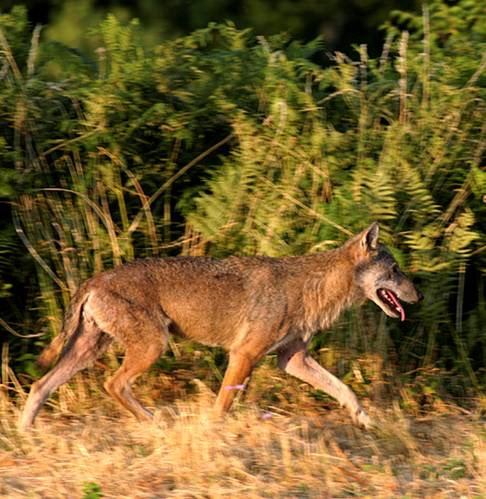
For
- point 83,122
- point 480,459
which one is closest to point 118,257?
point 83,122

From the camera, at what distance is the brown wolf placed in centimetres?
897

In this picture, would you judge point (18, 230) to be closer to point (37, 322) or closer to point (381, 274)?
point (37, 322)

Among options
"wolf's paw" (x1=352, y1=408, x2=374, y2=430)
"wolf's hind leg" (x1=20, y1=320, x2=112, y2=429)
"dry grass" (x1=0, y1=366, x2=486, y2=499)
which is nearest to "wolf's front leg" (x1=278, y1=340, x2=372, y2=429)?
"wolf's paw" (x1=352, y1=408, x2=374, y2=430)

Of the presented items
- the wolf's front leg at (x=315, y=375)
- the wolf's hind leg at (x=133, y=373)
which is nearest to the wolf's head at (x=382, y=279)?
the wolf's front leg at (x=315, y=375)

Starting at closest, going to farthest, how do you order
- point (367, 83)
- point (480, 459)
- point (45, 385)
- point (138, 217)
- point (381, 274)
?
point (480, 459)
point (45, 385)
point (381, 274)
point (138, 217)
point (367, 83)

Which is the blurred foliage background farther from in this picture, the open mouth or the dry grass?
the dry grass

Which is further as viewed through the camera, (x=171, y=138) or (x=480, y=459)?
(x=171, y=138)

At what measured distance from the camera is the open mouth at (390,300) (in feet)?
32.1

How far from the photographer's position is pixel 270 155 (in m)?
10.4

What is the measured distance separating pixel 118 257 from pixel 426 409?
2.80 meters

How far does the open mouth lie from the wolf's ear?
37 cm

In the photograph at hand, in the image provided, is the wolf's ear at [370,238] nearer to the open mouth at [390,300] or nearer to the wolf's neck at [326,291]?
the wolf's neck at [326,291]

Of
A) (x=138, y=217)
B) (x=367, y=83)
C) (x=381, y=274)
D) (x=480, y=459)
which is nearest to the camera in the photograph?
(x=480, y=459)

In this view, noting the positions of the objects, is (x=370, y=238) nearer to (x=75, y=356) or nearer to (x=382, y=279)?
(x=382, y=279)
